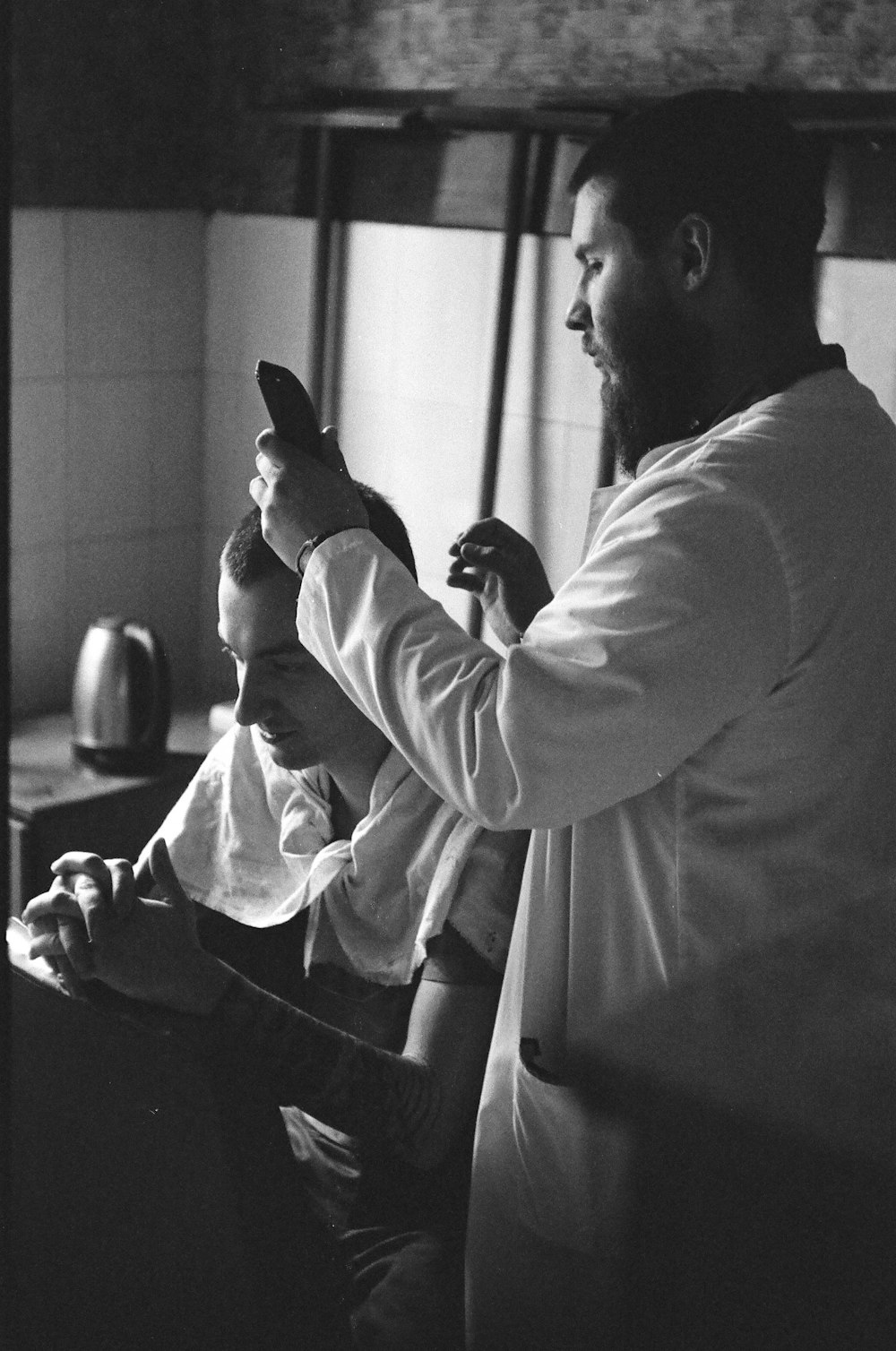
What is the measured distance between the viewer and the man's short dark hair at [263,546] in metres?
1.49

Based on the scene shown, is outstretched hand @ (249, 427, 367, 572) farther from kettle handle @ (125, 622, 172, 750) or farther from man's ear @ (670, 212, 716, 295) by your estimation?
kettle handle @ (125, 622, 172, 750)

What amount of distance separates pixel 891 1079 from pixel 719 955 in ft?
0.60

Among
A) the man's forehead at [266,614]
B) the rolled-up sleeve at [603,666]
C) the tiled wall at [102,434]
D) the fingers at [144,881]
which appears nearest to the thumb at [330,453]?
the rolled-up sleeve at [603,666]

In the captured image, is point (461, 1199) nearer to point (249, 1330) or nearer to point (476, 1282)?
point (476, 1282)

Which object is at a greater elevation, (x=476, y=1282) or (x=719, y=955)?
(x=719, y=955)

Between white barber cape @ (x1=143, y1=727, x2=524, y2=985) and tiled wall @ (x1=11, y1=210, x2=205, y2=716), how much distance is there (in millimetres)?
1396

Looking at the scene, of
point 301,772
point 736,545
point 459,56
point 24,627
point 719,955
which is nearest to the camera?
point 736,545

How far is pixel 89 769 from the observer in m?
2.76

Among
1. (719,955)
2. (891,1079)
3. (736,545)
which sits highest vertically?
(736,545)

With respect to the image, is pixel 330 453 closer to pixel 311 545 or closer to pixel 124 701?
pixel 311 545

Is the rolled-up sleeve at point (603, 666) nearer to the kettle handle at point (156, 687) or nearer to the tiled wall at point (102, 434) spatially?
the kettle handle at point (156, 687)

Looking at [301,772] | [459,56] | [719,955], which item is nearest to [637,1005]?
[719,955]

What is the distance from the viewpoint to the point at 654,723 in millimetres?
1079

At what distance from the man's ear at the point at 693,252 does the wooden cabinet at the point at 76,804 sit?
1.73m
